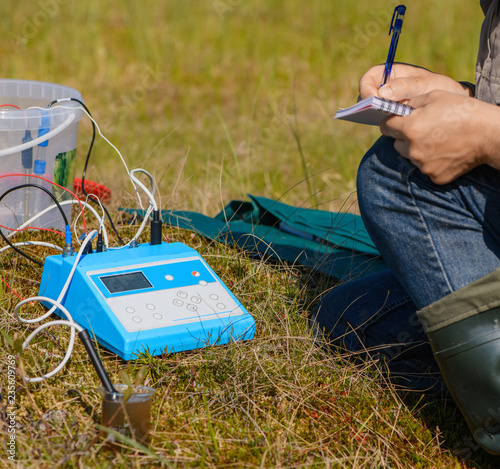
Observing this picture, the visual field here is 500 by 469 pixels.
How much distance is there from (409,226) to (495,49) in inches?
15.9

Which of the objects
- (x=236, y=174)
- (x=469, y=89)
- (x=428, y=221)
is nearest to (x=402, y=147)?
(x=428, y=221)

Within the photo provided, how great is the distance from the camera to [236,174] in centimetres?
353

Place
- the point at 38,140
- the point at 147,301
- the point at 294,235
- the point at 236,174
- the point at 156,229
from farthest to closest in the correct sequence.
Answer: the point at 236,174 → the point at 294,235 → the point at 38,140 → the point at 156,229 → the point at 147,301

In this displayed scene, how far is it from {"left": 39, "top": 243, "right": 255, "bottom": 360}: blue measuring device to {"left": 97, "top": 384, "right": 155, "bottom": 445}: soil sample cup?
22 centimetres

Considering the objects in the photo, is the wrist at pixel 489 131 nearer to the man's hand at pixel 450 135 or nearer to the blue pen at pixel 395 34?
the man's hand at pixel 450 135

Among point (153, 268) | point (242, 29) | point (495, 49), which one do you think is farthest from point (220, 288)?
point (242, 29)

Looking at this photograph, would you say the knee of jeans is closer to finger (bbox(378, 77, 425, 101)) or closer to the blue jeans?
the blue jeans

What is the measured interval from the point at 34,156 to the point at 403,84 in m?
1.20

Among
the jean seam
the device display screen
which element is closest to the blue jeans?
the jean seam

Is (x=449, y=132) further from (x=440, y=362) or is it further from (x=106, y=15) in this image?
(x=106, y=15)

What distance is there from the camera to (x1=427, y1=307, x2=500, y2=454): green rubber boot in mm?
1166

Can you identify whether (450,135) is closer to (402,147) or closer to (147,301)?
(402,147)

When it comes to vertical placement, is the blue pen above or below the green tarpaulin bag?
above

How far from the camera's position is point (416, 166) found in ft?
4.04
